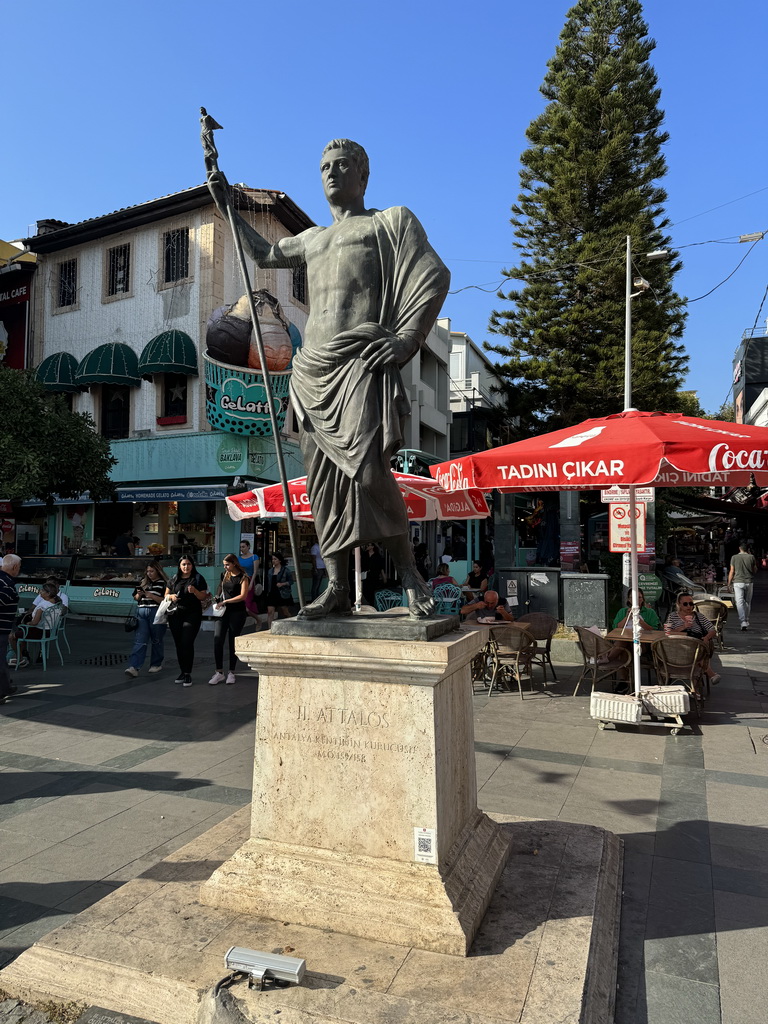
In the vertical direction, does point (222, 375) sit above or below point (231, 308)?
below

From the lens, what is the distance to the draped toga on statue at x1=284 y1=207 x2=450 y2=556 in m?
3.28

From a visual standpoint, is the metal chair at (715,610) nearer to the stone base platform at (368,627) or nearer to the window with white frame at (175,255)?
the stone base platform at (368,627)

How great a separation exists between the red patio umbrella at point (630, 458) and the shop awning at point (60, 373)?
16.7 m

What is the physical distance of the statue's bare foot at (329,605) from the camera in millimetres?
3363

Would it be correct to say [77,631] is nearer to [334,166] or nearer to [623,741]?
[623,741]

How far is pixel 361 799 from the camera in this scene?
2992mm

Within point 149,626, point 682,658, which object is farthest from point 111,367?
point 682,658

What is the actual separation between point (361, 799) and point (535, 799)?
2213 millimetres

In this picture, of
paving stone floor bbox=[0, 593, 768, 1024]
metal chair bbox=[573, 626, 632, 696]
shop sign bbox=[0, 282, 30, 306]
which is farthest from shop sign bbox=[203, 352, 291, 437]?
metal chair bbox=[573, 626, 632, 696]

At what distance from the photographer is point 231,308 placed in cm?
1792

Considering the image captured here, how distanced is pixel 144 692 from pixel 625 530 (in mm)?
6953

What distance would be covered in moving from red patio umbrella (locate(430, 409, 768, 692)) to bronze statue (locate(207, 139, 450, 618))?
2.95m

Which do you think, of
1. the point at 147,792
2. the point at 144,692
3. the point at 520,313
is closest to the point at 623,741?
the point at 147,792

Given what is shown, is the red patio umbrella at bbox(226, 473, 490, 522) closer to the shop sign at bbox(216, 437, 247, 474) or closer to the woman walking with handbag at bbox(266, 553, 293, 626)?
the woman walking with handbag at bbox(266, 553, 293, 626)
